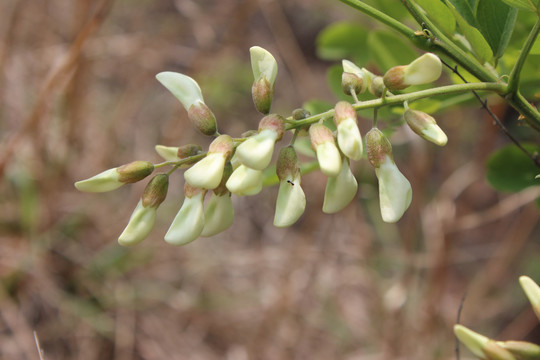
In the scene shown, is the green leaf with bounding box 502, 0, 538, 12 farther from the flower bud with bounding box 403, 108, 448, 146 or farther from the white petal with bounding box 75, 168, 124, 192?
the white petal with bounding box 75, 168, 124, 192

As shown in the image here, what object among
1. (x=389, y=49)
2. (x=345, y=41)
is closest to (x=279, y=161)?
(x=389, y=49)

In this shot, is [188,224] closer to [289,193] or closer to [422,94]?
[289,193]

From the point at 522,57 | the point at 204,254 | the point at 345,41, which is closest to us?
the point at 522,57

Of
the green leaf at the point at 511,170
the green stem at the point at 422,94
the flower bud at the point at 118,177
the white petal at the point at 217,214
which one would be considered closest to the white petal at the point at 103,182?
the flower bud at the point at 118,177

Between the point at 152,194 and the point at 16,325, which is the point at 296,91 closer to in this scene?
the point at 16,325

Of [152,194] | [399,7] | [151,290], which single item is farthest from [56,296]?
[399,7]
